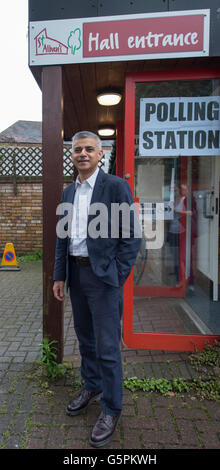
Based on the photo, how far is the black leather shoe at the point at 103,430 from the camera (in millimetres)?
1999

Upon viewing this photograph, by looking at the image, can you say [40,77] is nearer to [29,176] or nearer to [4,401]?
[4,401]

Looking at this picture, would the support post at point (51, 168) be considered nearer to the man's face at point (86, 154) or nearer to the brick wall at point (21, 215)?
the man's face at point (86, 154)

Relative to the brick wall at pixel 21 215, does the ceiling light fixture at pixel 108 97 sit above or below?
above

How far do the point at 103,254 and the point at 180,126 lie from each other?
1.62 meters

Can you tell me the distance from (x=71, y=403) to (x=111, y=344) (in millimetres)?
641

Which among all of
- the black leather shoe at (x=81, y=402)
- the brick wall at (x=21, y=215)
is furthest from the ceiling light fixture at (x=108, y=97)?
the brick wall at (x=21, y=215)

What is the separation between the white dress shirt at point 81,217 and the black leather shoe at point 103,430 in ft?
3.52

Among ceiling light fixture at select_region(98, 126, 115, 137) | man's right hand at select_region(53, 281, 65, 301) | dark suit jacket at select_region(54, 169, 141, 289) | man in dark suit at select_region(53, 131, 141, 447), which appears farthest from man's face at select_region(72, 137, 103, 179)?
ceiling light fixture at select_region(98, 126, 115, 137)

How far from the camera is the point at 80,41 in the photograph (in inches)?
105

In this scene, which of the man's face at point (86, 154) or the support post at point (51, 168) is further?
the support post at point (51, 168)

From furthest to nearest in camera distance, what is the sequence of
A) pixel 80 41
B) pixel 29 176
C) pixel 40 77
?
pixel 29 176
pixel 40 77
pixel 80 41

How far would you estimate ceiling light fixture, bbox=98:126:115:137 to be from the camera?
548 cm

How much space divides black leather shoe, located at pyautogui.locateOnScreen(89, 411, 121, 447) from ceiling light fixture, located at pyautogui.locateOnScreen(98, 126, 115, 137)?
4.47m
